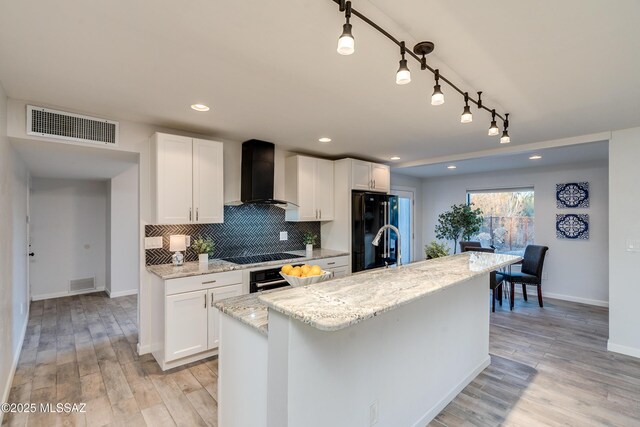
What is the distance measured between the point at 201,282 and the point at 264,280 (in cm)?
65

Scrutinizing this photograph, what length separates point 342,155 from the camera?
14.8 ft

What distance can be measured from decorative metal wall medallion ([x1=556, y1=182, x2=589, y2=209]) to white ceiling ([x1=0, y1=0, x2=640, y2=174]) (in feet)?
7.85

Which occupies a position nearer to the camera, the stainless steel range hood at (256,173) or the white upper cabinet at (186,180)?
the white upper cabinet at (186,180)

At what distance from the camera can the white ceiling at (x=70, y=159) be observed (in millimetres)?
2750

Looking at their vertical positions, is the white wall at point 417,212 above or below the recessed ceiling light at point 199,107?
below

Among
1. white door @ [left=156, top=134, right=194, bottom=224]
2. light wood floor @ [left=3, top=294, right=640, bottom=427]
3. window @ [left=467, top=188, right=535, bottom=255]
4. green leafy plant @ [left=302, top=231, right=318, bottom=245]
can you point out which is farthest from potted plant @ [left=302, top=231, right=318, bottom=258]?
window @ [left=467, top=188, right=535, bottom=255]

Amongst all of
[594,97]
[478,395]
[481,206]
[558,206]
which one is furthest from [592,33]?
[481,206]

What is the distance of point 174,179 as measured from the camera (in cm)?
301

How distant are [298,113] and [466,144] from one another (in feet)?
7.68

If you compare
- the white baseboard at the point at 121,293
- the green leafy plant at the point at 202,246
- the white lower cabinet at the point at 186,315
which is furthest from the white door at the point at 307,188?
the white baseboard at the point at 121,293

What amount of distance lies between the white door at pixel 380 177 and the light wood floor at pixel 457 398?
2.45 m

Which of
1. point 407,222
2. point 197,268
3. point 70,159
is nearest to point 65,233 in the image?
point 70,159

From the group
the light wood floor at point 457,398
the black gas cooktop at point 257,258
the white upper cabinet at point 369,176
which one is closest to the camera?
the light wood floor at point 457,398

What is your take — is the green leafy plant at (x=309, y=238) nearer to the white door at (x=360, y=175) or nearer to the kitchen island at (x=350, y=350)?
the white door at (x=360, y=175)
